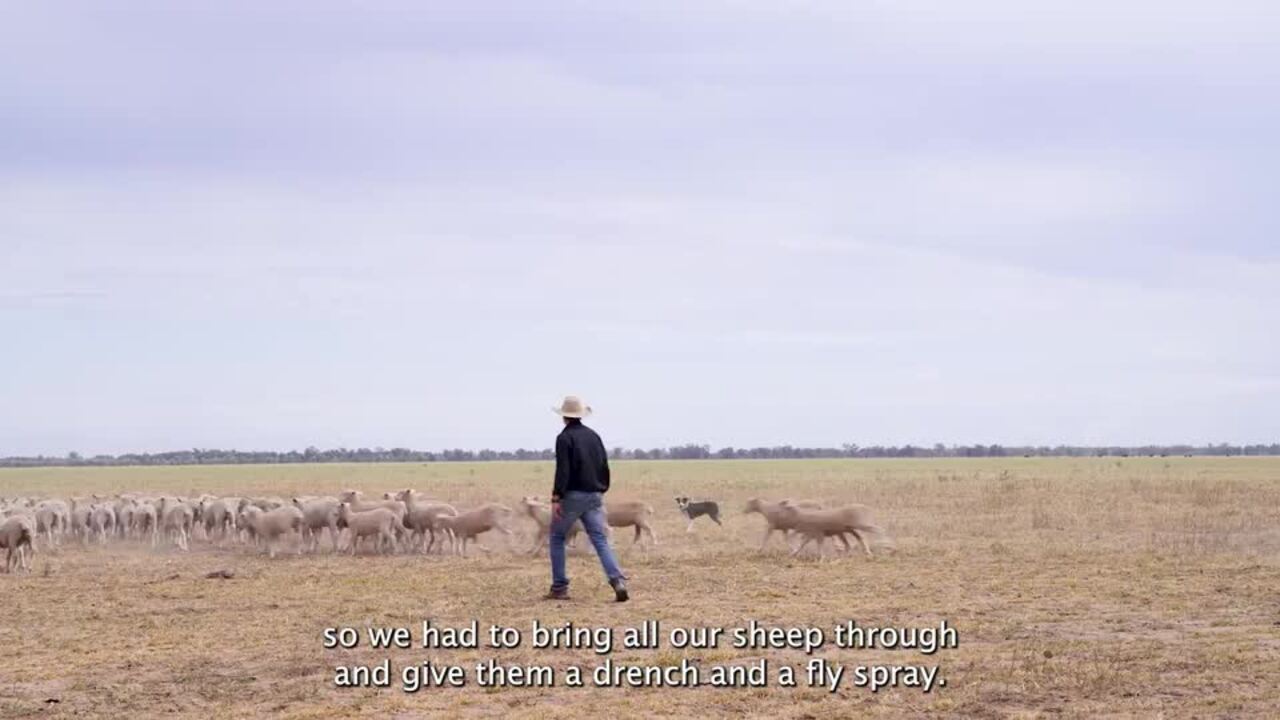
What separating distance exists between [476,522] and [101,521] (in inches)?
344

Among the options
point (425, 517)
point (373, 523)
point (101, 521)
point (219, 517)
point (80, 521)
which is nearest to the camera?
point (373, 523)

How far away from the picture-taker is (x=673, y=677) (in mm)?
9641

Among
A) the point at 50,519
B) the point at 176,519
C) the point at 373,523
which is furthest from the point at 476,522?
the point at 50,519

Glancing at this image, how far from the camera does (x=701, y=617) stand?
12.4 meters

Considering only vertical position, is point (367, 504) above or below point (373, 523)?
above

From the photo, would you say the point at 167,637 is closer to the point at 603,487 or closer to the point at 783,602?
the point at 603,487

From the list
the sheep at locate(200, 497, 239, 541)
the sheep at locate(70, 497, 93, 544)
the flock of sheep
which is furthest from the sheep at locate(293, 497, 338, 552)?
the sheep at locate(70, 497, 93, 544)

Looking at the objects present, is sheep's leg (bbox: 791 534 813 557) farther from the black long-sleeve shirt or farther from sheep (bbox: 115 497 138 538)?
sheep (bbox: 115 497 138 538)

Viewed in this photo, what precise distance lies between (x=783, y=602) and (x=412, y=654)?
4.11 meters

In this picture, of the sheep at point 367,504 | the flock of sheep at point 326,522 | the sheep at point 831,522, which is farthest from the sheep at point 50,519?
the sheep at point 831,522

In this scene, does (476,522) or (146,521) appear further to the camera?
(146,521)

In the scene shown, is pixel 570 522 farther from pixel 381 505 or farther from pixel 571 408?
pixel 381 505

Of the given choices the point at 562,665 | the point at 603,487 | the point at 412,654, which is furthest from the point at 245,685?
the point at 603,487

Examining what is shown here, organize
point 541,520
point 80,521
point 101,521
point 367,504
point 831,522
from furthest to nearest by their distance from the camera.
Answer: point 80,521, point 101,521, point 367,504, point 541,520, point 831,522
